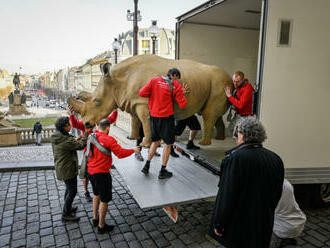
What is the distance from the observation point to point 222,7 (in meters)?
5.18

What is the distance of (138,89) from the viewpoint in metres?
4.40

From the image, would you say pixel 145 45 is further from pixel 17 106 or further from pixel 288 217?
pixel 288 217

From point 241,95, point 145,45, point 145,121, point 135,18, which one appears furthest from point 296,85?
point 145,45

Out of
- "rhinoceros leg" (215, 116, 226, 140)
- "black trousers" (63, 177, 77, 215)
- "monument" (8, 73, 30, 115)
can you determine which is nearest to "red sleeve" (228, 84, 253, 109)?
"rhinoceros leg" (215, 116, 226, 140)

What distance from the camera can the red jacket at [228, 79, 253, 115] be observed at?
450 centimetres

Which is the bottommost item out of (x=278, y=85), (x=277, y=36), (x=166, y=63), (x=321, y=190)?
(x=321, y=190)

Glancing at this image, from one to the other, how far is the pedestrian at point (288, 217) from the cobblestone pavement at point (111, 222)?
43cm

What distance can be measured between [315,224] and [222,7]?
429cm

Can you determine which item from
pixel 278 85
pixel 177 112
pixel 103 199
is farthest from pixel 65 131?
pixel 278 85

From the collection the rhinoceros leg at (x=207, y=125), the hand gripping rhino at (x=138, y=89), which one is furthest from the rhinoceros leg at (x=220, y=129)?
the hand gripping rhino at (x=138, y=89)

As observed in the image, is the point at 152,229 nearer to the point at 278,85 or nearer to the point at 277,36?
the point at 278,85

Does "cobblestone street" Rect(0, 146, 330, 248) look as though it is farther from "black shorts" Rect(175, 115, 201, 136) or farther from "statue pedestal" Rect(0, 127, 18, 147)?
"statue pedestal" Rect(0, 127, 18, 147)

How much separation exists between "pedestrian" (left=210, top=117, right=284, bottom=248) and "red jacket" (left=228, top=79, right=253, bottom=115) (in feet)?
7.33

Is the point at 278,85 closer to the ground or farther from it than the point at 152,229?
farther from it
